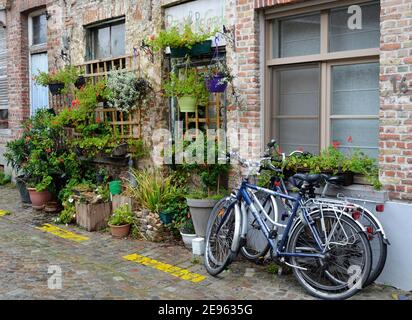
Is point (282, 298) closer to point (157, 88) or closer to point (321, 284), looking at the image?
point (321, 284)

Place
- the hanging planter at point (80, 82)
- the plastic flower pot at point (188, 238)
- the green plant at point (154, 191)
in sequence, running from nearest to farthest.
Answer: the plastic flower pot at point (188, 238), the green plant at point (154, 191), the hanging planter at point (80, 82)

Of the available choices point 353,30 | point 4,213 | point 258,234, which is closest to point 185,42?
point 353,30

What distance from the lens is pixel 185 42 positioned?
6.49 meters

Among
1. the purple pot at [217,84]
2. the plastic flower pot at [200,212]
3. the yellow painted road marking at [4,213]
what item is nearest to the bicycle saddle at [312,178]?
the plastic flower pot at [200,212]

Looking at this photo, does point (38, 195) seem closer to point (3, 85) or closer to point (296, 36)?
point (3, 85)

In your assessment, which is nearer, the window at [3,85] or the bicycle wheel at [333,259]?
the bicycle wheel at [333,259]

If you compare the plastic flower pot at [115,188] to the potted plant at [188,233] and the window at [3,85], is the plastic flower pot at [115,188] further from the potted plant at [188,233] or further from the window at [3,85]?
the window at [3,85]

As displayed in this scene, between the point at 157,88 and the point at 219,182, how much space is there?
1.91 meters

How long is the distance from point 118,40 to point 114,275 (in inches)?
178

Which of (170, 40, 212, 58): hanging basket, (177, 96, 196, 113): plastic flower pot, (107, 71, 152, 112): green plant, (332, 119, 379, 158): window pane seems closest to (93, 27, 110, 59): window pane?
(107, 71, 152, 112): green plant

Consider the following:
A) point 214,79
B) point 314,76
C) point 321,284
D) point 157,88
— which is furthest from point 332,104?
point 157,88

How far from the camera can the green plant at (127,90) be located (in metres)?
7.41

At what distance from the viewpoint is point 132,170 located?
7574 mm

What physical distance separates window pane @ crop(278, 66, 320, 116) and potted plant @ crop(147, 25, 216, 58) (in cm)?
115
